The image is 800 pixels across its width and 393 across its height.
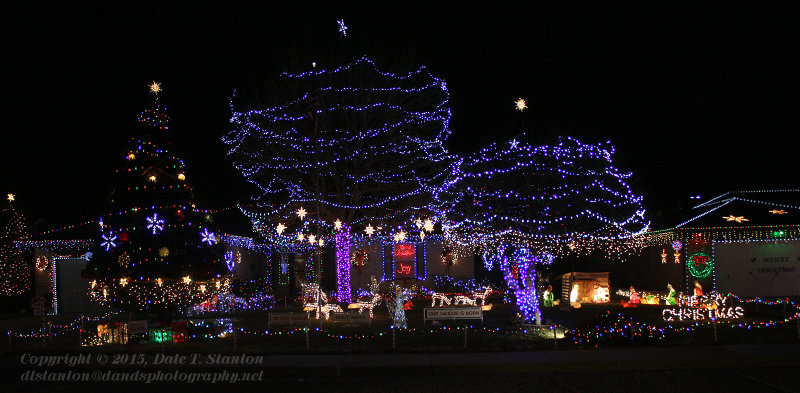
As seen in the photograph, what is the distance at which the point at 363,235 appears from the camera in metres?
29.0

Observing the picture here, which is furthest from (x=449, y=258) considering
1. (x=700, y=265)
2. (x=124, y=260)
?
(x=124, y=260)

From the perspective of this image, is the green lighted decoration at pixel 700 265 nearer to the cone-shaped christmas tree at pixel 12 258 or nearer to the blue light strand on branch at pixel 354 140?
the blue light strand on branch at pixel 354 140

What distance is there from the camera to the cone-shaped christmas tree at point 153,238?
15383 millimetres

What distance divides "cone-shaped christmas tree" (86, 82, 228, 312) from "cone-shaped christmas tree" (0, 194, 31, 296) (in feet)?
45.9

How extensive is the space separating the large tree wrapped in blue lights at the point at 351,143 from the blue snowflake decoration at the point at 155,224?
8.96 meters

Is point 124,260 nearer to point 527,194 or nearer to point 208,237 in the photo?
point 208,237

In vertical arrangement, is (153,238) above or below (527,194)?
below

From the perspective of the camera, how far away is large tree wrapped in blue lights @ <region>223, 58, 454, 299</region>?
2511 centimetres

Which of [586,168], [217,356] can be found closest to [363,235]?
[586,168]

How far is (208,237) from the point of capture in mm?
16062

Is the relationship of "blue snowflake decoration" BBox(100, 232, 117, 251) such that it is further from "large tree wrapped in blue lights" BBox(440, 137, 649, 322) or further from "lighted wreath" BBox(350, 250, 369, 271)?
"lighted wreath" BBox(350, 250, 369, 271)

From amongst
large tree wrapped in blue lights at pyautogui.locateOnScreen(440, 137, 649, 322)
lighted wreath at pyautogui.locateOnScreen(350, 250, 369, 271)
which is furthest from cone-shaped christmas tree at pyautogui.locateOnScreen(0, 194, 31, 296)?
large tree wrapped in blue lights at pyautogui.locateOnScreen(440, 137, 649, 322)

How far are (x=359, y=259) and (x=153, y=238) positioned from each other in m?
→ 15.9

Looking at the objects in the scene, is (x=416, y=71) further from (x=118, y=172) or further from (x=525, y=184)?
(x=118, y=172)
